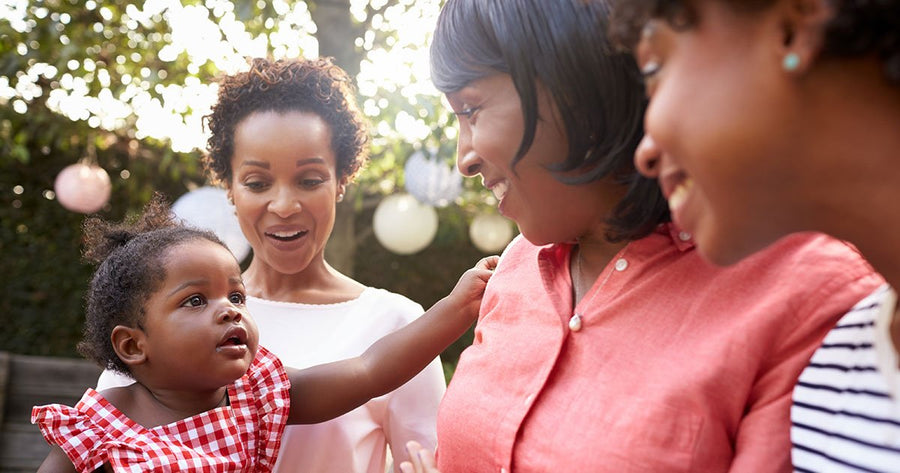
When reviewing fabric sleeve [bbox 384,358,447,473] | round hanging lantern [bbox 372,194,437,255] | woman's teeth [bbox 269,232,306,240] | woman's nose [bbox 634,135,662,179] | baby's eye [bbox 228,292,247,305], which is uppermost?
woman's nose [bbox 634,135,662,179]

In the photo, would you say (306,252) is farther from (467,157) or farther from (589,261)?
(589,261)

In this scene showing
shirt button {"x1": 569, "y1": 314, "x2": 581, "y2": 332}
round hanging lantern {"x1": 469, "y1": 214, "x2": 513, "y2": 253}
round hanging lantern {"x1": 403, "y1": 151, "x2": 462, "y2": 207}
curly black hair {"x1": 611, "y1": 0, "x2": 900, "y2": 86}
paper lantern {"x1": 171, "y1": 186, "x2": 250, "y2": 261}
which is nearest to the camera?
curly black hair {"x1": 611, "y1": 0, "x2": 900, "y2": 86}

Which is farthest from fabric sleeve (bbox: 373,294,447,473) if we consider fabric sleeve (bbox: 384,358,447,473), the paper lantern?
the paper lantern

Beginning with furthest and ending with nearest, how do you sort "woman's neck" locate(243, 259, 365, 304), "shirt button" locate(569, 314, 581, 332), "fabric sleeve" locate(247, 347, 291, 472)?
"woman's neck" locate(243, 259, 365, 304), "fabric sleeve" locate(247, 347, 291, 472), "shirt button" locate(569, 314, 581, 332)

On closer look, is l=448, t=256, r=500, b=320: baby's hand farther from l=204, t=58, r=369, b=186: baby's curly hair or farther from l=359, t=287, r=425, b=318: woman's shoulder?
l=204, t=58, r=369, b=186: baby's curly hair

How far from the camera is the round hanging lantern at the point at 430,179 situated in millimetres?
6023

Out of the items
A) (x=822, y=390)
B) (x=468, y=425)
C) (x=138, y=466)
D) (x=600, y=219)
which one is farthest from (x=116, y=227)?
(x=822, y=390)

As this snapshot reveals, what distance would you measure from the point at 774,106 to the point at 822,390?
0.50m

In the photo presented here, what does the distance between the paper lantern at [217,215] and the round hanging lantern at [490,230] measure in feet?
9.53

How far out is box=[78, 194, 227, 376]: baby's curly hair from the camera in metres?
2.19

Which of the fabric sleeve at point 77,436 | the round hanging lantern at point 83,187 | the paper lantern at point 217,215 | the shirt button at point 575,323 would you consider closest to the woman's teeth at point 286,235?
the fabric sleeve at point 77,436

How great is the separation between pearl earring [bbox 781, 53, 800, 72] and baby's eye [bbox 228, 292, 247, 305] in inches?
65.1

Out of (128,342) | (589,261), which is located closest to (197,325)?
(128,342)

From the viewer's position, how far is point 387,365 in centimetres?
226
